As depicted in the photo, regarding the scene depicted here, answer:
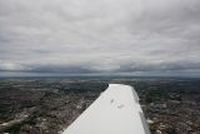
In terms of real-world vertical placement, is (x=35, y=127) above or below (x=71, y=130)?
below

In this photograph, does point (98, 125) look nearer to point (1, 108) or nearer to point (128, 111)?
point (128, 111)

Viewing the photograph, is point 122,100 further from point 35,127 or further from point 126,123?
point 35,127

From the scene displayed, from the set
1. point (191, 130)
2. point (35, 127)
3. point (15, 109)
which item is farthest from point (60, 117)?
point (191, 130)

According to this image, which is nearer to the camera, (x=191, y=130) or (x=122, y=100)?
(x=122, y=100)

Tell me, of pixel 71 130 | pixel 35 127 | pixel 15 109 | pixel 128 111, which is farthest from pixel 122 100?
pixel 15 109

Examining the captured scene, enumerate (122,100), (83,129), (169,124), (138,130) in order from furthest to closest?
(169,124)
(122,100)
(83,129)
(138,130)

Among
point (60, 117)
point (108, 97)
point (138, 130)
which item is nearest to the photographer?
point (138, 130)
